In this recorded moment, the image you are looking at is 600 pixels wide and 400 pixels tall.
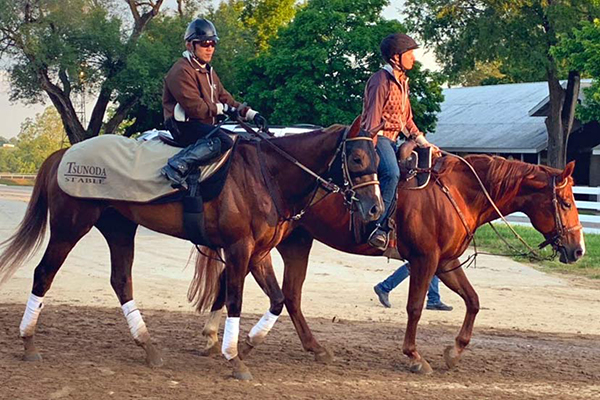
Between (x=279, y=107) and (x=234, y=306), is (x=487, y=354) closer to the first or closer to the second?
(x=234, y=306)

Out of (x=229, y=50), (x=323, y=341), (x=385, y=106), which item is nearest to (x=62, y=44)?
(x=229, y=50)

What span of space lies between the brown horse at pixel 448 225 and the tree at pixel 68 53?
34363mm

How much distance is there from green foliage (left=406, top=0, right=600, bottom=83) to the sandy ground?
21.3 m

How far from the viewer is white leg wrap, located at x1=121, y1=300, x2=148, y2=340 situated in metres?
7.93

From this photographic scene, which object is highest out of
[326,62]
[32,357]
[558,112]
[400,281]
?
[326,62]

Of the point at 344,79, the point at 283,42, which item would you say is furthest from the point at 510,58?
the point at 283,42

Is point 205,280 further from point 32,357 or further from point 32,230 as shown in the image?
point 32,357

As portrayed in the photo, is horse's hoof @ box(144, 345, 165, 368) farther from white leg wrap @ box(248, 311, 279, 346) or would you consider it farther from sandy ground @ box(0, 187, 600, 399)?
white leg wrap @ box(248, 311, 279, 346)

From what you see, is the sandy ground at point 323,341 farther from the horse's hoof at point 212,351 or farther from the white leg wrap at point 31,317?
the white leg wrap at point 31,317

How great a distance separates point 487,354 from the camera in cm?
873

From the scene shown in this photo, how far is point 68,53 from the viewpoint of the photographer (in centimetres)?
4131

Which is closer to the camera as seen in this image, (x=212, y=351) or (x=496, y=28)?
(x=212, y=351)

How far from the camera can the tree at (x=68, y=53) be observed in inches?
1618

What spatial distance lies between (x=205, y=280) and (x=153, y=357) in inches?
55.6
